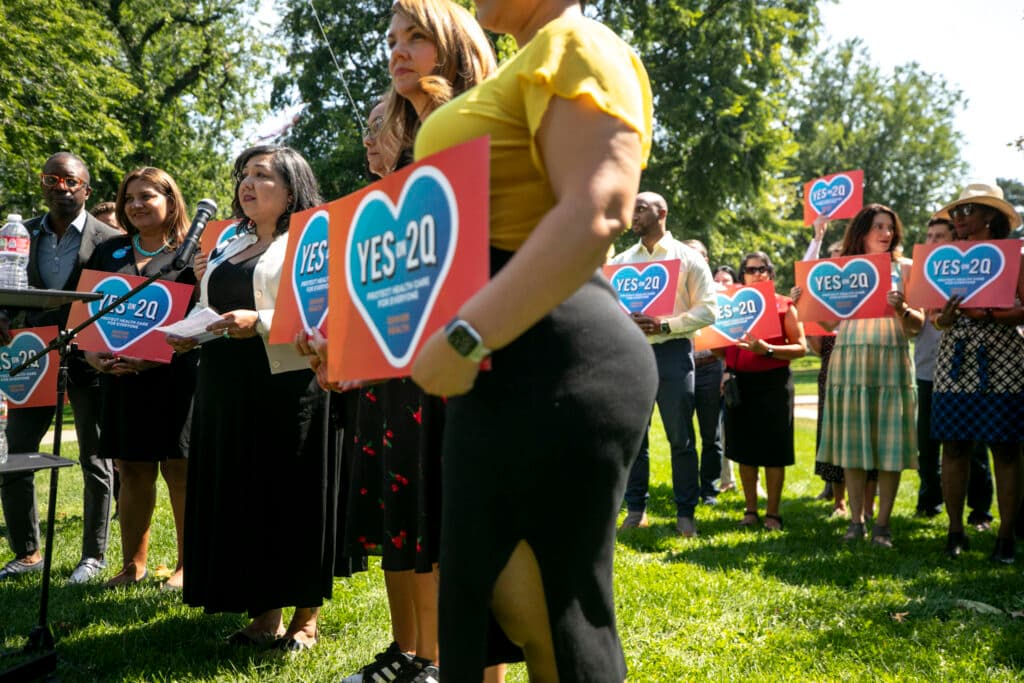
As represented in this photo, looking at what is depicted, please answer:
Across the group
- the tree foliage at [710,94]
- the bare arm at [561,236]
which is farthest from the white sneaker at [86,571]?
the tree foliage at [710,94]

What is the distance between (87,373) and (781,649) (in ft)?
14.9

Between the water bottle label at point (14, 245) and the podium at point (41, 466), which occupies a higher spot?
the water bottle label at point (14, 245)

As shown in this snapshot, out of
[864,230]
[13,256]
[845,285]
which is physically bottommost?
[845,285]

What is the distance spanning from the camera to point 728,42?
23.3m

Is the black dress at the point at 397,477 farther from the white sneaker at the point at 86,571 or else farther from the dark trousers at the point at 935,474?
the dark trousers at the point at 935,474

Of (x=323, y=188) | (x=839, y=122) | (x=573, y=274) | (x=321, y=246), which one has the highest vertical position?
(x=839, y=122)

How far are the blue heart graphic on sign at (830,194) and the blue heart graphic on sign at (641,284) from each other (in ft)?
9.68

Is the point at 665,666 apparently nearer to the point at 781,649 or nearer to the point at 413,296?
the point at 781,649

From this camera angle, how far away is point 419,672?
3.03 metres

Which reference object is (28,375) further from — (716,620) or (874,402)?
(874,402)

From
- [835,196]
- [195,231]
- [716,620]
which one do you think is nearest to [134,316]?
[195,231]

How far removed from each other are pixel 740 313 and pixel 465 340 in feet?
19.2

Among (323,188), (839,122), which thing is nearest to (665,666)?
(323,188)

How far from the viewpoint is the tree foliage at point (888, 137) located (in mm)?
44562
